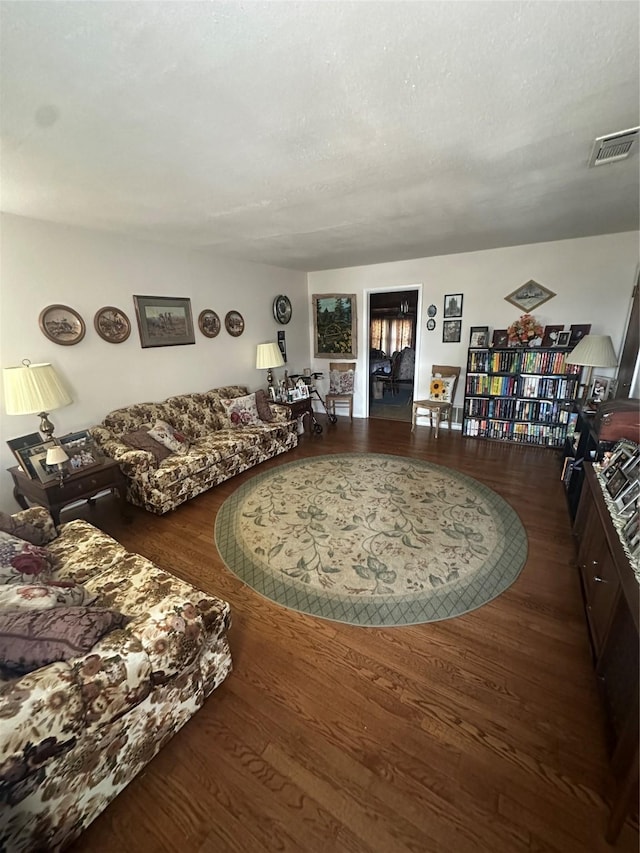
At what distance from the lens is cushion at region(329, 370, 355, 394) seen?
5539 millimetres

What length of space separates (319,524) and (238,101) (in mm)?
2567

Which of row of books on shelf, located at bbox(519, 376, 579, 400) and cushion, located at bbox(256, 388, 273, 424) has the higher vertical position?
row of books on shelf, located at bbox(519, 376, 579, 400)

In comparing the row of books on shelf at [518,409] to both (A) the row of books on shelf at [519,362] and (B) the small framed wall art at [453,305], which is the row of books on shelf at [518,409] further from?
(B) the small framed wall art at [453,305]

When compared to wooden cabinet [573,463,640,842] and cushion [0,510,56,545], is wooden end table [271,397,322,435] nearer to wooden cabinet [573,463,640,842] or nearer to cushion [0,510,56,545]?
cushion [0,510,56,545]

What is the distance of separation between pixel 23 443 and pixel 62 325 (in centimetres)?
103

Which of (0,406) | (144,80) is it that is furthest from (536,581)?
(0,406)

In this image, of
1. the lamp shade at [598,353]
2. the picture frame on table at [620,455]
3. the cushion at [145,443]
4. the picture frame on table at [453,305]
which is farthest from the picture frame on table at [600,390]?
the cushion at [145,443]

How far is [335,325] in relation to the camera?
18.3ft

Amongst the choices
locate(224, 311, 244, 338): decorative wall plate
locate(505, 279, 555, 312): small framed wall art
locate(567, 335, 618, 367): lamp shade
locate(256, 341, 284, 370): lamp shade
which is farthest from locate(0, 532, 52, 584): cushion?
locate(505, 279, 555, 312): small framed wall art

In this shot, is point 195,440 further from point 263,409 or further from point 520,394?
point 520,394

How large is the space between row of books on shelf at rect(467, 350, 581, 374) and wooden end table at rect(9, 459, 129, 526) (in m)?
4.22

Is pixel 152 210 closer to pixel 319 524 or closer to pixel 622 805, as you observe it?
pixel 319 524

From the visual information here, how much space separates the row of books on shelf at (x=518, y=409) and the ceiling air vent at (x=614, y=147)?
9.07 feet

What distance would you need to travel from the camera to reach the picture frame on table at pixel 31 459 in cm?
236
